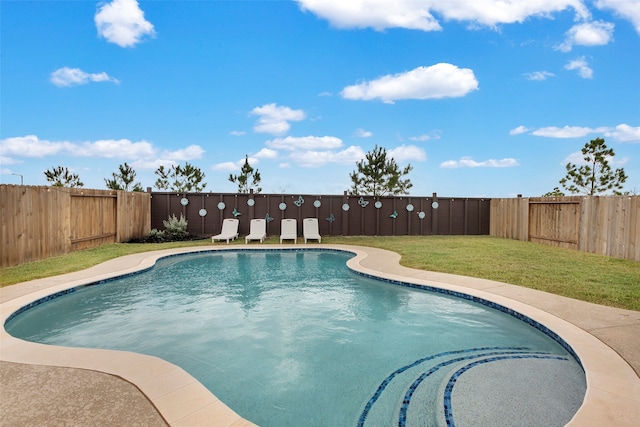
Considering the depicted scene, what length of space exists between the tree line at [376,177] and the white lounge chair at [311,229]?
5.45 metres

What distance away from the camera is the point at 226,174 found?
83.0ft

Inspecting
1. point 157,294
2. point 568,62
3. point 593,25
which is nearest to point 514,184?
point 568,62

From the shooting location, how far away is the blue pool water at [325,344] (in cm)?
285

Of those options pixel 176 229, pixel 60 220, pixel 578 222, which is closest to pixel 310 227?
pixel 176 229

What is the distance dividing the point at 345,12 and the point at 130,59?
716cm

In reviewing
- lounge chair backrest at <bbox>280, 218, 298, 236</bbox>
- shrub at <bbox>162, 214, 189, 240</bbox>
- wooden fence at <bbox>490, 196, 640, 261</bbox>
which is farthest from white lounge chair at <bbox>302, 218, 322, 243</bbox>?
wooden fence at <bbox>490, 196, 640, 261</bbox>

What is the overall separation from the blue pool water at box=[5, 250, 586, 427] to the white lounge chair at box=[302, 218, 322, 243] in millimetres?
5656

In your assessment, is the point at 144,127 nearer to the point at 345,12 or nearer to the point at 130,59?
the point at 130,59

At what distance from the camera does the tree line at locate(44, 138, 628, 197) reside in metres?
18.8

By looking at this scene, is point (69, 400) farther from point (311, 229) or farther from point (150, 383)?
point (311, 229)

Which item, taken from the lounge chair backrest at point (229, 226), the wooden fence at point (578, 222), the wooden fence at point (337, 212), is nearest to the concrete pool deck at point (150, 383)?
the wooden fence at point (578, 222)

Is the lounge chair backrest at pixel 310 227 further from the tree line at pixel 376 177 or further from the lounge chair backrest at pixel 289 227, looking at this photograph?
the tree line at pixel 376 177

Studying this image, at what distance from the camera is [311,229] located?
1311 cm

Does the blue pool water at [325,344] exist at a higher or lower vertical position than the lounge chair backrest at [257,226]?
lower
